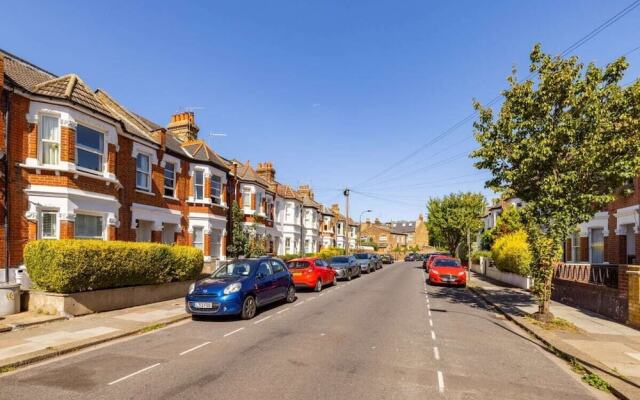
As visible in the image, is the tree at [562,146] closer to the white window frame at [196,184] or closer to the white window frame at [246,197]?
the white window frame at [196,184]

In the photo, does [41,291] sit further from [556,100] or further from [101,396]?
[556,100]

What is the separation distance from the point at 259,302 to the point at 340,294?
6.28 meters

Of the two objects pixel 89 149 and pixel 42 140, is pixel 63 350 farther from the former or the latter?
pixel 89 149

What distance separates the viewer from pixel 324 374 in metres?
6.41

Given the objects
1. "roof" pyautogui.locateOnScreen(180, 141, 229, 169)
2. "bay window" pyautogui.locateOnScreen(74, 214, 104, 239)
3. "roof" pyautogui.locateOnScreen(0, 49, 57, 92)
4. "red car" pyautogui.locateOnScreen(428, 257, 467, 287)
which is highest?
"roof" pyautogui.locateOnScreen(0, 49, 57, 92)

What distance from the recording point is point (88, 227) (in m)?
14.6

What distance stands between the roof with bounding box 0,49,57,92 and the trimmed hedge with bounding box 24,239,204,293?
5.50m

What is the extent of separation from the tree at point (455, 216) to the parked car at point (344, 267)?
17299 millimetres

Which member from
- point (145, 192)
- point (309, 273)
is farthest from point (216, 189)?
point (309, 273)

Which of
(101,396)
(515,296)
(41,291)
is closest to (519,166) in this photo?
(515,296)

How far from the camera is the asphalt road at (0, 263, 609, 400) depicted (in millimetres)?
5715

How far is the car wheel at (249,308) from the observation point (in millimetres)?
11031

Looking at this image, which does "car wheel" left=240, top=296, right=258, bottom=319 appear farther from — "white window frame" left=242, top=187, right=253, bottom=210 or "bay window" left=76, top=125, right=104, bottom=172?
"white window frame" left=242, top=187, right=253, bottom=210

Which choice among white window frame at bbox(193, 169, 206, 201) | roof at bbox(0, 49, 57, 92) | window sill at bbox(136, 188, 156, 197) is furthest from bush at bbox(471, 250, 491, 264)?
roof at bbox(0, 49, 57, 92)
